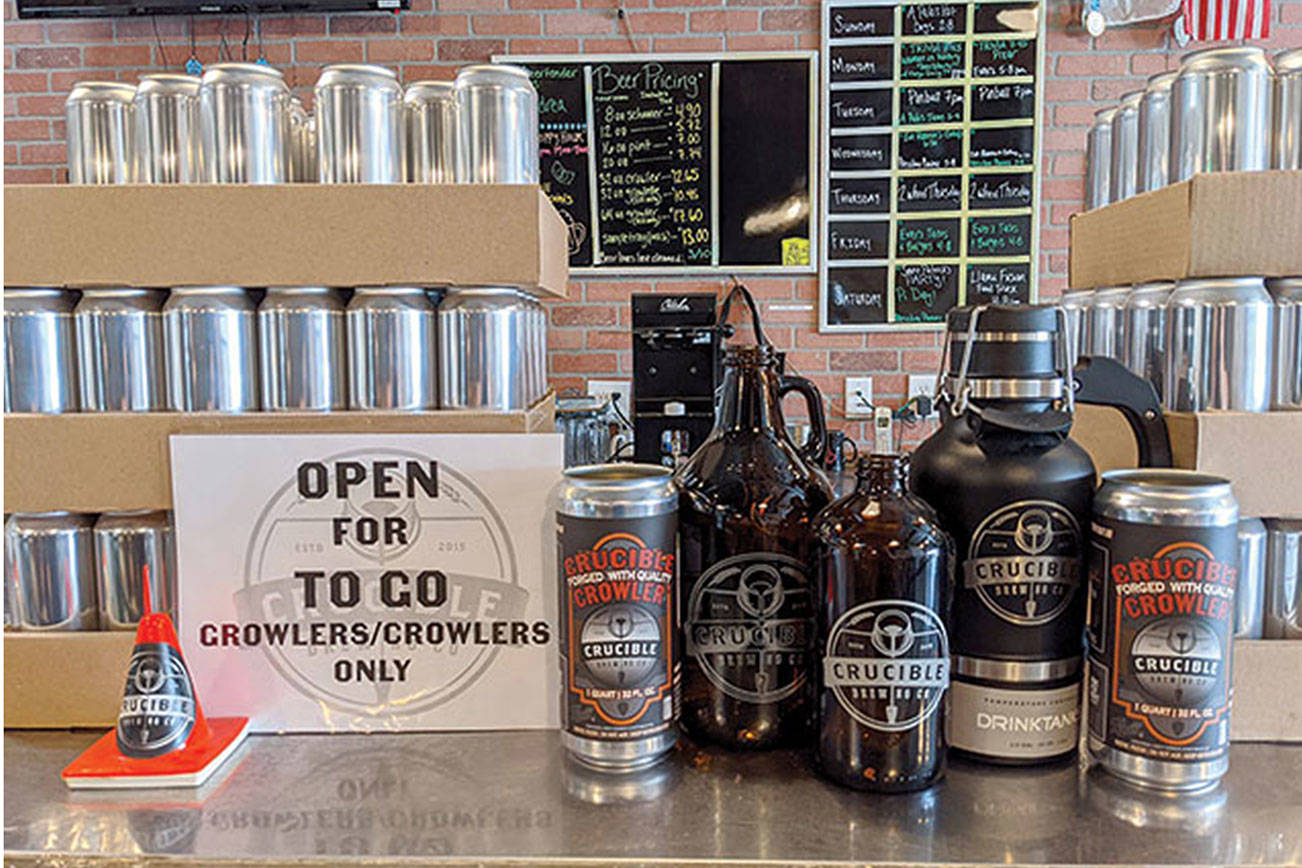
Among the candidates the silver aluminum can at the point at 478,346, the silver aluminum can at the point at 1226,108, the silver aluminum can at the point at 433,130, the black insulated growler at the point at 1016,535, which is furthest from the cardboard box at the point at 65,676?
the silver aluminum can at the point at 1226,108

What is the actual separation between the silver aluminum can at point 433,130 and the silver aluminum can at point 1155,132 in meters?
0.63

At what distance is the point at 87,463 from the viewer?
34.4 inches

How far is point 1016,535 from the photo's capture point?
0.77m

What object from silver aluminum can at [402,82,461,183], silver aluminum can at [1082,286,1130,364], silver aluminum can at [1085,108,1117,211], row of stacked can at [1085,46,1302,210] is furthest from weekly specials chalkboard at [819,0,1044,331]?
silver aluminum can at [402,82,461,183]

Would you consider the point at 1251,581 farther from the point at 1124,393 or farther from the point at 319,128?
the point at 319,128

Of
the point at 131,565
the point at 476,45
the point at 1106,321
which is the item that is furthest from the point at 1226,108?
the point at 476,45

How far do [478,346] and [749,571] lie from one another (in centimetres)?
31

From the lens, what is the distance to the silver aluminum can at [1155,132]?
0.90 meters

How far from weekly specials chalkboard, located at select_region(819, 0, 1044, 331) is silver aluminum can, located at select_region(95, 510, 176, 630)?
2.46 metres

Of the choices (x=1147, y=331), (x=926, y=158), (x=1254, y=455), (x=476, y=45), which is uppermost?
(x=476, y=45)

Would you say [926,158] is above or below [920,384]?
above

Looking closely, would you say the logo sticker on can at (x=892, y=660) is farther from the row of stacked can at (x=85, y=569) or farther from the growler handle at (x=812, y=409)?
the row of stacked can at (x=85, y=569)

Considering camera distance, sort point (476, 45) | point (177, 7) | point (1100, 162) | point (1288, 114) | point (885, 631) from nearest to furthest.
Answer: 1. point (885, 631)
2. point (1288, 114)
3. point (1100, 162)
4. point (177, 7)
5. point (476, 45)

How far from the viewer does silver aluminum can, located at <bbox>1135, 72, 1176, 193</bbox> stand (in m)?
0.90
